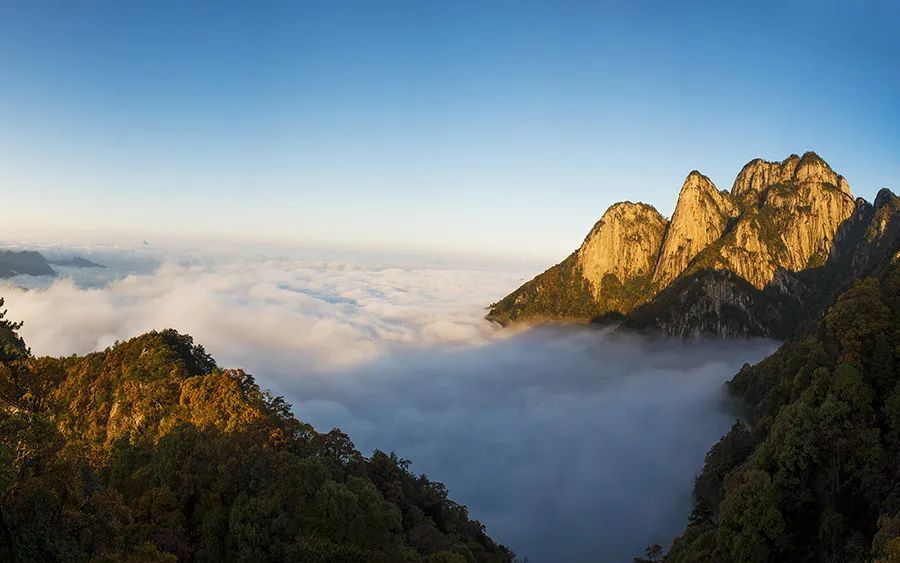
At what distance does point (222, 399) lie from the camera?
3334 inches

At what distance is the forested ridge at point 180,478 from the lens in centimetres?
2420

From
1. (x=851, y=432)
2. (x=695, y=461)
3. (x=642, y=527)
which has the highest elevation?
(x=851, y=432)

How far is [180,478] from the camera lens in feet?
173

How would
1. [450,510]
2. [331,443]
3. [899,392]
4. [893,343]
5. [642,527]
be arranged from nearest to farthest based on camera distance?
[899,392], [893,343], [331,443], [450,510], [642,527]

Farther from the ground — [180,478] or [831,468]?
[831,468]

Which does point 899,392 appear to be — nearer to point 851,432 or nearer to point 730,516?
point 851,432

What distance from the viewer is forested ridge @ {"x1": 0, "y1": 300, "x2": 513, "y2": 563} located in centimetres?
2420

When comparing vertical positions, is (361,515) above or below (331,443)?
above

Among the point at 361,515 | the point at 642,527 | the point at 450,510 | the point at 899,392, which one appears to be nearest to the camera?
the point at 361,515

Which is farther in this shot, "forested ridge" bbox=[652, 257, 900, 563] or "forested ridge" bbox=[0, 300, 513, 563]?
"forested ridge" bbox=[652, 257, 900, 563]

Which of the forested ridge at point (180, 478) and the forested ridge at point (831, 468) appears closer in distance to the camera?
the forested ridge at point (180, 478)

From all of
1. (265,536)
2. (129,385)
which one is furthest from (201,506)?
(129,385)

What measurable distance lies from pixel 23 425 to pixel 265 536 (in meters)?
25.8

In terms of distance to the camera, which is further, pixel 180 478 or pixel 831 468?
pixel 831 468
